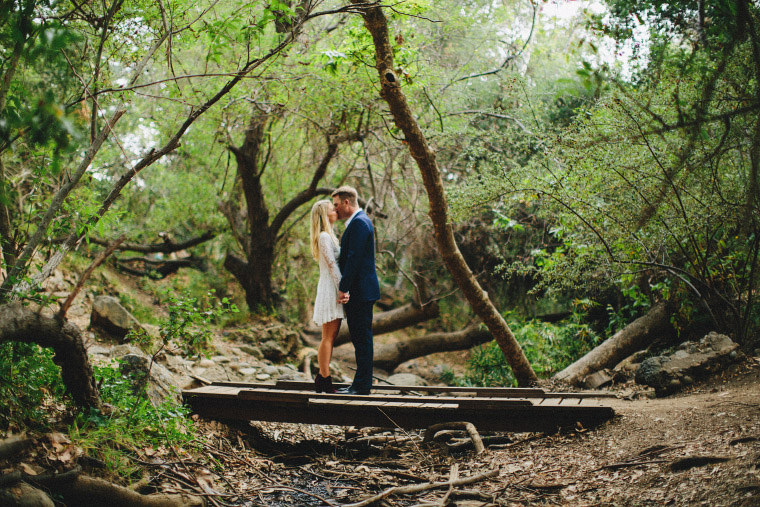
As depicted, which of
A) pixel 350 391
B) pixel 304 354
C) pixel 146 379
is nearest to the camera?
pixel 146 379

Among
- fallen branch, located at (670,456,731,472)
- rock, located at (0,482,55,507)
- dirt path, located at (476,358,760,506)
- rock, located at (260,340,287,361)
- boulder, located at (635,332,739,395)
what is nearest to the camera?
rock, located at (0,482,55,507)

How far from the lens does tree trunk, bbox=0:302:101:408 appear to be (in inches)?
133

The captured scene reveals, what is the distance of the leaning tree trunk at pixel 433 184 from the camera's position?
5.86m

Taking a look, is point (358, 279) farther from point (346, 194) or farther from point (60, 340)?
point (60, 340)

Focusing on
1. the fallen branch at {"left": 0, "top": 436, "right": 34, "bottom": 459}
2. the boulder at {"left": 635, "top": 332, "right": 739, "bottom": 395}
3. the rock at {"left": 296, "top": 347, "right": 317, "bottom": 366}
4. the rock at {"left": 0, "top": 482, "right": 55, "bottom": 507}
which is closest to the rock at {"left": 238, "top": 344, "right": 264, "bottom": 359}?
the rock at {"left": 296, "top": 347, "right": 317, "bottom": 366}

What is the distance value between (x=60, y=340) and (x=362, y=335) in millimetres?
2772

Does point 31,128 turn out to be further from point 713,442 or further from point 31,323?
point 713,442

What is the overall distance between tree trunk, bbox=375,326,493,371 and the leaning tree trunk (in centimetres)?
460

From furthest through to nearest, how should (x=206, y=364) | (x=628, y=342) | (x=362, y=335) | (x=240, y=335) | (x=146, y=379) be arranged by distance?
(x=240, y=335), (x=628, y=342), (x=206, y=364), (x=362, y=335), (x=146, y=379)

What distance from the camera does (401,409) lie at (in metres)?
5.20

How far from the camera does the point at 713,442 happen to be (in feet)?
12.6

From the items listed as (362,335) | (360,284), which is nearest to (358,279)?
(360,284)

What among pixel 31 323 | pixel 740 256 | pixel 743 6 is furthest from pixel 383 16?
pixel 740 256

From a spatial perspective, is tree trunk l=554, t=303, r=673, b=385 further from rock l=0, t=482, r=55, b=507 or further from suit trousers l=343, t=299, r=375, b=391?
rock l=0, t=482, r=55, b=507
